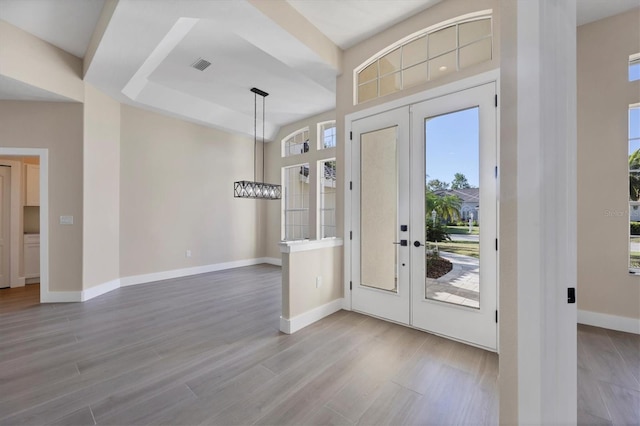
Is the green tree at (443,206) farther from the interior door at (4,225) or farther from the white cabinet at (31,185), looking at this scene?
the white cabinet at (31,185)

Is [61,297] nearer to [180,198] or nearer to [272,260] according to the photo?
[180,198]

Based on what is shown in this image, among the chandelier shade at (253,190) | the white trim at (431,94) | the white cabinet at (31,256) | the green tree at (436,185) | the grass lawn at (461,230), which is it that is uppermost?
the white trim at (431,94)

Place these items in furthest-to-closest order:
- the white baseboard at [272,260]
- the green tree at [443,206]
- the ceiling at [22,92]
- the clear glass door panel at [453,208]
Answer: the white baseboard at [272,260] < the ceiling at [22,92] < the green tree at [443,206] < the clear glass door panel at [453,208]

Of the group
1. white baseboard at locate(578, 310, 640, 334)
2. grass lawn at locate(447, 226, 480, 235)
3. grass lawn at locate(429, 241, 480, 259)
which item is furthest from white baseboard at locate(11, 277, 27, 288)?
white baseboard at locate(578, 310, 640, 334)

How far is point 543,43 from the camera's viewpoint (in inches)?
35.6

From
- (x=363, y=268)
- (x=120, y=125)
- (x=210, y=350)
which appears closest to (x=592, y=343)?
(x=363, y=268)

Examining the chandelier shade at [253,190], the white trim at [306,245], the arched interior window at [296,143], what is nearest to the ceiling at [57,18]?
the chandelier shade at [253,190]

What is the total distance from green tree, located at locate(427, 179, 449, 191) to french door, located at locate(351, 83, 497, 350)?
1cm

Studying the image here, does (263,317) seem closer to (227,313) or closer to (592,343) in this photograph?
(227,313)

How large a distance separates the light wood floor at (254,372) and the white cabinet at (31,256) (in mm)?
2235

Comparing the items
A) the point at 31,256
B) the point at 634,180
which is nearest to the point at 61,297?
the point at 31,256

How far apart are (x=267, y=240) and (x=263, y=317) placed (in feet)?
12.6

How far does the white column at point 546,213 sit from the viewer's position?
2.96ft

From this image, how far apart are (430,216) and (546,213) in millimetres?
2042
